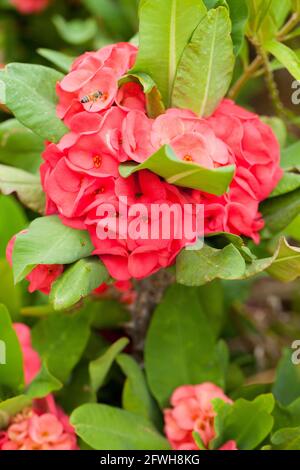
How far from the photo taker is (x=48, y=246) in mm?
651

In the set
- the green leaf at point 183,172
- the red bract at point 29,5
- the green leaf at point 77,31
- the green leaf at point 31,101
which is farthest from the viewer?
the red bract at point 29,5

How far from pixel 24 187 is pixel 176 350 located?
0.27 metres

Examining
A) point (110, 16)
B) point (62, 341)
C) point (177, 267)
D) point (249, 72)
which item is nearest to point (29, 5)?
point (110, 16)

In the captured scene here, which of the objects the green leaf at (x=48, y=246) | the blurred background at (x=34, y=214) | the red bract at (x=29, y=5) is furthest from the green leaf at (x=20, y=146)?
the red bract at (x=29, y=5)

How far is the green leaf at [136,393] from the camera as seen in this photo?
833mm

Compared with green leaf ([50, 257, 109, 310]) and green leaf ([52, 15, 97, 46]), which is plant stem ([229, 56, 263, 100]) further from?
green leaf ([52, 15, 97, 46])

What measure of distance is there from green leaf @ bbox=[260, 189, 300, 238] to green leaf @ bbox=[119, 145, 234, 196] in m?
0.16

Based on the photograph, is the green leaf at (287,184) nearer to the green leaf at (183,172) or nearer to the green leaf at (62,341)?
the green leaf at (183,172)

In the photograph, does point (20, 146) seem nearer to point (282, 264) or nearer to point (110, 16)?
point (282, 264)

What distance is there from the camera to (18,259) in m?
0.63

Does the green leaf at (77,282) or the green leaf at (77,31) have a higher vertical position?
the green leaf at (77,282)

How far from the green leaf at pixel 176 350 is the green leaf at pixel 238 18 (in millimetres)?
303

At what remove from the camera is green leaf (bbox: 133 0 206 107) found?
2.13 ft

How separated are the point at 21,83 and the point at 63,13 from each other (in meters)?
0.79
